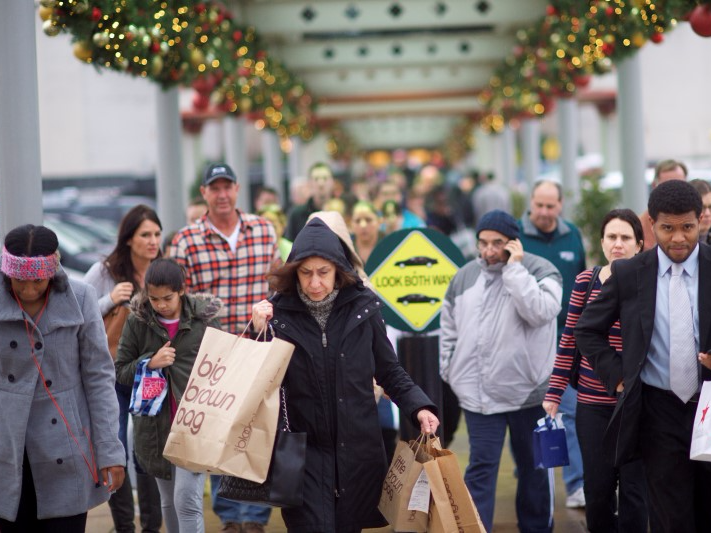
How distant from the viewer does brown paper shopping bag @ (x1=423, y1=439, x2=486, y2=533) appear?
498 centimetres

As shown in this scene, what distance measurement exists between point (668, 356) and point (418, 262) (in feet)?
8.07

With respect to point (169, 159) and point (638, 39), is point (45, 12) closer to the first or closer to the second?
point (169, 159)

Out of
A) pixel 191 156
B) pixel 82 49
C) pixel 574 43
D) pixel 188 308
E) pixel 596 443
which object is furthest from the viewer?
pixel 191 156

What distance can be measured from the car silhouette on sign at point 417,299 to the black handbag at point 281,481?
2380 mm

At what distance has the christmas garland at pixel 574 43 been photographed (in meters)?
9.20

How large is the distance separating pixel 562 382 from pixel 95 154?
39541 millimetres

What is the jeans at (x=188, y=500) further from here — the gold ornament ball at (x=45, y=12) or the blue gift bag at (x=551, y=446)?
the gold ornament ball at (x=45, y=12)

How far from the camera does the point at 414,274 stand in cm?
739

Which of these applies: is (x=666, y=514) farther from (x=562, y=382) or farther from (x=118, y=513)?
(x=118, y=513)

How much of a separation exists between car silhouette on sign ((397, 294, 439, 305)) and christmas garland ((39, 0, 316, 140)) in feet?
10.1

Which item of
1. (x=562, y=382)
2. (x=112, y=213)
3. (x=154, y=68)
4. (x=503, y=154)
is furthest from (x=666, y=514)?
(x=503, y=154)

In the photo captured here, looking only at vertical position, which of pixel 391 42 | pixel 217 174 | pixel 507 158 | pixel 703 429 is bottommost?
pixel 703 429

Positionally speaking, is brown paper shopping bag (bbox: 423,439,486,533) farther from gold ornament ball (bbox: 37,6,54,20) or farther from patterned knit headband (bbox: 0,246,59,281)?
gold ornament ball (bbox: 37,6,54,20)

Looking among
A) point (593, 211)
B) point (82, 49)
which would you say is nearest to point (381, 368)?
point (82, 49)
